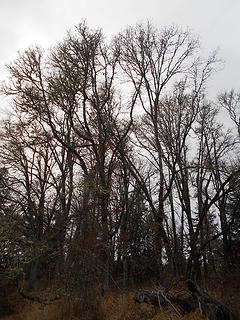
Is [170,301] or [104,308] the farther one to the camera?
[104,308]

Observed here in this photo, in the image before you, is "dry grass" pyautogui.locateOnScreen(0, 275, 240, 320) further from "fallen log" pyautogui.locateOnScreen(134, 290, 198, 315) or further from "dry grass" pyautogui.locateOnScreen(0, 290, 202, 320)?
"fallen log" pyautogui.locateOnScreen(134, 290, 198, 315)

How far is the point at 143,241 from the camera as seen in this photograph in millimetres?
25125

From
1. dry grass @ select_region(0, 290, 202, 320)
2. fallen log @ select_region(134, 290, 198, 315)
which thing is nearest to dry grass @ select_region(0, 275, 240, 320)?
dry grass @ select_region(0, 290, 202, 320)

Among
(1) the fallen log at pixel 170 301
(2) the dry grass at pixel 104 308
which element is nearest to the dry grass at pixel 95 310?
(2) the dry grass at pixel 104 308

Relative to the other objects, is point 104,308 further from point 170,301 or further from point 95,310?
point 170,301

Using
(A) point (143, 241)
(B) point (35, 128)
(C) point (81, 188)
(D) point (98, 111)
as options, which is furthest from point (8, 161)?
(A) point (143, 241)

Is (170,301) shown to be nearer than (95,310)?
Yes

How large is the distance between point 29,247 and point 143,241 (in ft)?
54.8

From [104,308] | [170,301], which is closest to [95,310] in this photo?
[104,308]

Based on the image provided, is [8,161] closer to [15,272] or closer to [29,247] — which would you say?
[29,247]

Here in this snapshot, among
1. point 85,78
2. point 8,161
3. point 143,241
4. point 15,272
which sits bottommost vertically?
point 15,272

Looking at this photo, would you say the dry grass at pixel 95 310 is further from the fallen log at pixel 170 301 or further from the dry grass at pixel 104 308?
the fallen log at pixel 170 301

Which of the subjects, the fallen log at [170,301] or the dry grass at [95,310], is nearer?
the fallen log at [170,301]

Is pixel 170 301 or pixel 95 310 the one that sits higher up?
pixel 170 301
